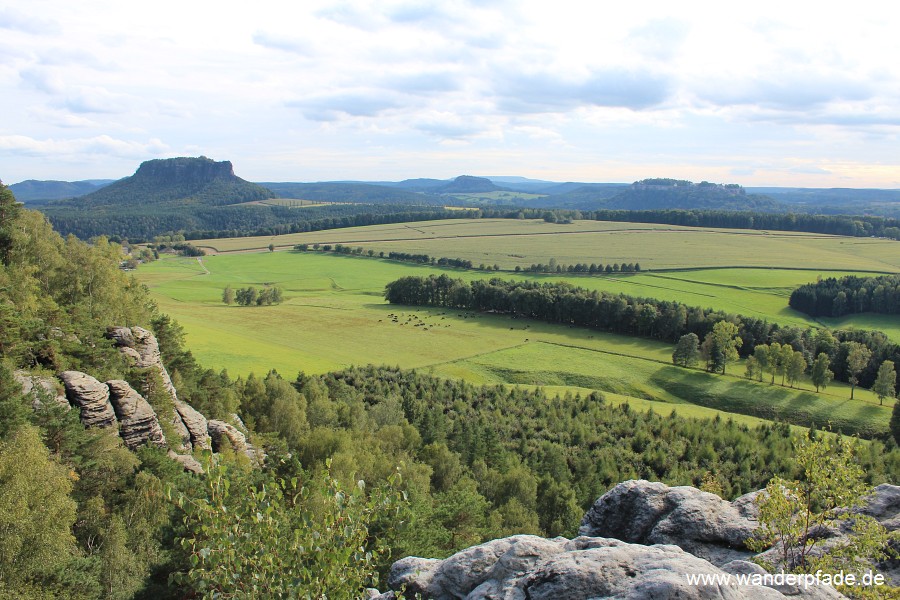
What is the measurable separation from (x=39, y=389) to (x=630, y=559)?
1132 inches

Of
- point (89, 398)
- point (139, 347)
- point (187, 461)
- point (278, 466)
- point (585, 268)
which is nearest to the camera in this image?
point (89, 398)

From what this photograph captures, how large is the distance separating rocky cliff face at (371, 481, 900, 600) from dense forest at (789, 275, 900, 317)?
399 feet

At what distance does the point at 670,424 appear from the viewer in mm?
65188

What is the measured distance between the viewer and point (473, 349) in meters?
102

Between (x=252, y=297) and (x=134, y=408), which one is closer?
(x=134, y=408)

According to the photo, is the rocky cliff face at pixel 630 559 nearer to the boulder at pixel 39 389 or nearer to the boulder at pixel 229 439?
the boulder at pixel 39 389

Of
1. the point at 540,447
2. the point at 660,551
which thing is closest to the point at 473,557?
the point at 660,551

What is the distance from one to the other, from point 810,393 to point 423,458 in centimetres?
6675

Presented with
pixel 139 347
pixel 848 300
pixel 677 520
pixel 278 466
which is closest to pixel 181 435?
pixel 278 466

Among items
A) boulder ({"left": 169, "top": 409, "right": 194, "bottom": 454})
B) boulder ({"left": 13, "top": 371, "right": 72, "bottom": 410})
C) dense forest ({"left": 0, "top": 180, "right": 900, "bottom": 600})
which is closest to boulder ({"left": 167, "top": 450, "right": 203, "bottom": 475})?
boulder ({"left": 169, "top": 409, "right": 194, "bottom": 454})

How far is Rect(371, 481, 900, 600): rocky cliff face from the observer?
37.5 feet

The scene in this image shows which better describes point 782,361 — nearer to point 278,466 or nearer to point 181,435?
point 278,466

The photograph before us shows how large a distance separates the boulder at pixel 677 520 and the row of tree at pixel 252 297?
121993 millimetres

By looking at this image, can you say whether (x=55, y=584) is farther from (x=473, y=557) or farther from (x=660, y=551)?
(x=660, y=551)
